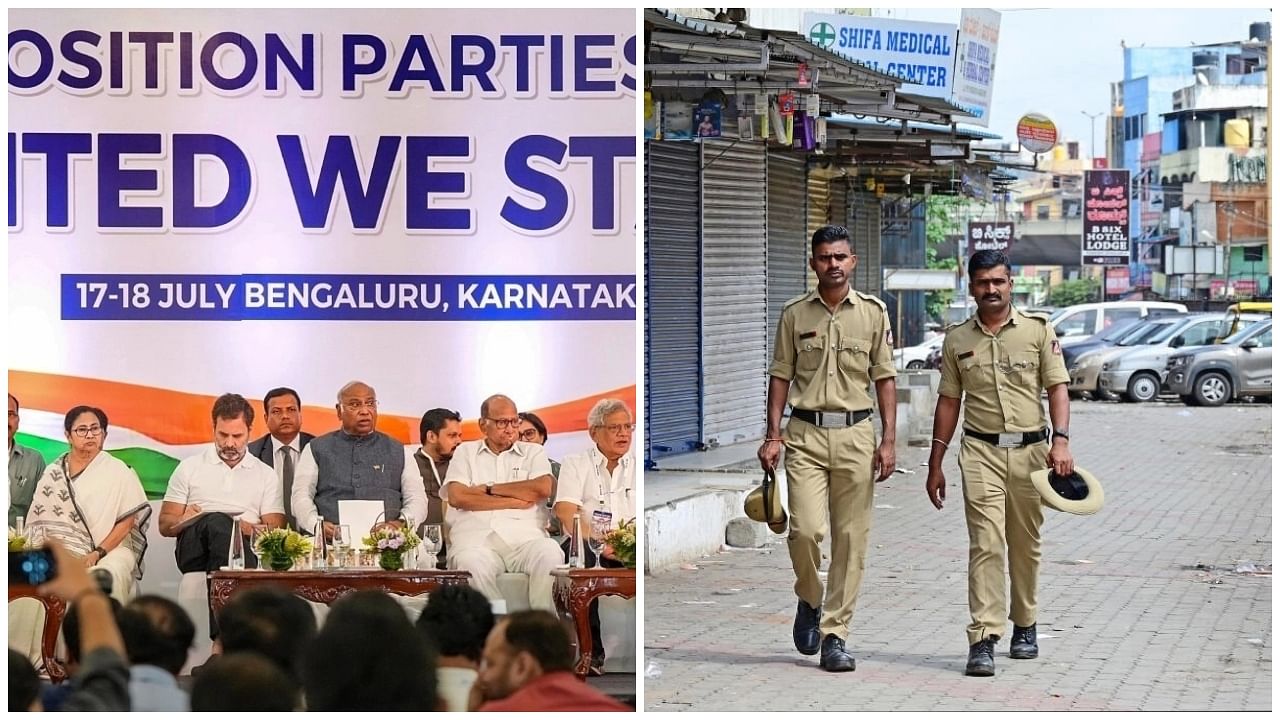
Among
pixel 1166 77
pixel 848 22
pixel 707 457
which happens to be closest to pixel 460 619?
pixel 707 457

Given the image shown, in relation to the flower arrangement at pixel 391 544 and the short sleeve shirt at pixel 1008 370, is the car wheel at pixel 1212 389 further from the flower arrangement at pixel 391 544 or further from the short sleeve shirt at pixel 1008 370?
the flower arrangement at pixel 391 544

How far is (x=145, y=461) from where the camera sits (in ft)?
17.5

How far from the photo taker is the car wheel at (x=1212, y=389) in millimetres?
25234

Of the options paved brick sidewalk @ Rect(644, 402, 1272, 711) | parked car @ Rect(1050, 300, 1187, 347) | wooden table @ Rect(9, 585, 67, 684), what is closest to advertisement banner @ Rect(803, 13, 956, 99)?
paved brick sidewalk @ Rect(644, 402, 1272, 711)

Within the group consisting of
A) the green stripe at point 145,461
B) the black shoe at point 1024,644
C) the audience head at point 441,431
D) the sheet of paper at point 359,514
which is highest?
the audience head at point 441,431

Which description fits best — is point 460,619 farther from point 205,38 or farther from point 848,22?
point 848,22

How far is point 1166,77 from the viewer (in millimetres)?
74000

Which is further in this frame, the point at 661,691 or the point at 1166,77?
the point at 1166,77

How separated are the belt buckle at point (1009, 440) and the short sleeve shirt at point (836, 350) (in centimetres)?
51

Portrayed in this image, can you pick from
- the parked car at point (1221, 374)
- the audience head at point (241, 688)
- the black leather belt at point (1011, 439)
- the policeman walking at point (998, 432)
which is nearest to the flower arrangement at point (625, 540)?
the audience head at point (241, 688)

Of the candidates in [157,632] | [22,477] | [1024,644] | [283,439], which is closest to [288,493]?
[283,439]

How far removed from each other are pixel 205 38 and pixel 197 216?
20.8 inches

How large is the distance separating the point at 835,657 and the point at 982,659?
1.90 ft

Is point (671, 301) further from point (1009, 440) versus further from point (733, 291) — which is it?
point (1009, 440)
